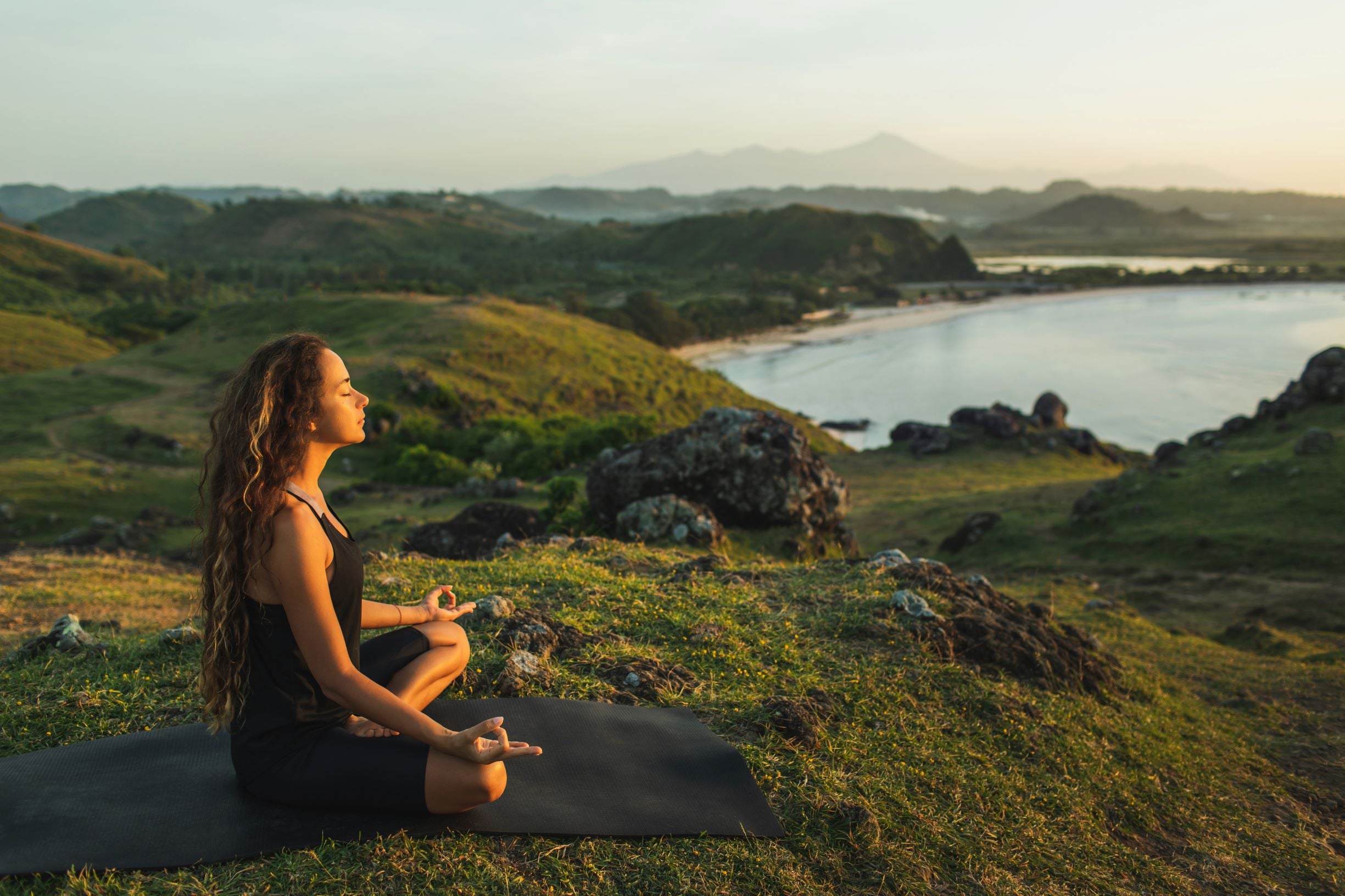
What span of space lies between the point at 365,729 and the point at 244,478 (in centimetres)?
131

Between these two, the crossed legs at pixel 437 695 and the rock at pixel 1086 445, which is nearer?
the crossed legs at pixel 437 695

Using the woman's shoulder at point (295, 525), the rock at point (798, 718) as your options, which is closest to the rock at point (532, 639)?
the rock at point (798, 718)

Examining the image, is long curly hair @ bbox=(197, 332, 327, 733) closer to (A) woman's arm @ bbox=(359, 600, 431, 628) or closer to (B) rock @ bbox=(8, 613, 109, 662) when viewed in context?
(A) woman's arm @ bbox=(359, 600, 431, 628)

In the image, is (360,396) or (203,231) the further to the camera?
(203,231)

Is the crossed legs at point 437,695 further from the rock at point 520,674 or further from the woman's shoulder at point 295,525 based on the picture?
the woman's shoulder at point 295,525

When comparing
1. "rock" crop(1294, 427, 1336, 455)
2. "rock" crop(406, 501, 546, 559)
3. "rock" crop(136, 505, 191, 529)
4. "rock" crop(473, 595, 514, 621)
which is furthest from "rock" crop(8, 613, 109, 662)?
"rock" crop(1294, 427, 1336, 455)

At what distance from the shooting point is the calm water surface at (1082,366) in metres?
49.1

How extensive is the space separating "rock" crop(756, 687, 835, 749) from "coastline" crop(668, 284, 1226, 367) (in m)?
55.3

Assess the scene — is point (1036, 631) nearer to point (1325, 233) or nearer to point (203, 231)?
point (203, 231)

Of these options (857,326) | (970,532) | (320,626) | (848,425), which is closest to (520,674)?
(320,626)

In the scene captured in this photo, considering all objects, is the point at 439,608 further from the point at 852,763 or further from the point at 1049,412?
the point at 1049,412

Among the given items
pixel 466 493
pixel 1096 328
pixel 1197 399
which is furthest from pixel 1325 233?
pixel 466 493

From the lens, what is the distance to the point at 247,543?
11.1 ft

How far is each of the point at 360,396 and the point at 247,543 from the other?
2.62 feet
